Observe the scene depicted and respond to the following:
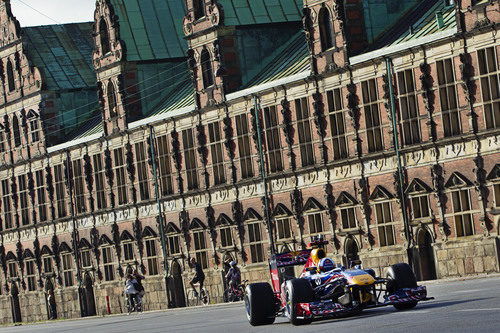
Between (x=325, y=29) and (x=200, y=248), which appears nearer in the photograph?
(x=325, y=29)

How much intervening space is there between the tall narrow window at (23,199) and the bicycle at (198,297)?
61.4ft

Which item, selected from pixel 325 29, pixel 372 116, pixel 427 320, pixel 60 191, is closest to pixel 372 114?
pixel 372 116

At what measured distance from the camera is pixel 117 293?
66688mm

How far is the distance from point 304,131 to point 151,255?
14.9 meters

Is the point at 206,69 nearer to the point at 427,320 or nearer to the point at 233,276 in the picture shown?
the point at 233,276

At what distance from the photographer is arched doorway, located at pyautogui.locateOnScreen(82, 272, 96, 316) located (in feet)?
228

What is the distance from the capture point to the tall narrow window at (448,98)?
44.7m

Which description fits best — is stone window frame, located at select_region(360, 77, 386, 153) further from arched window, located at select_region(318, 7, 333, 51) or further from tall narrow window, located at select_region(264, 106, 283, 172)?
tall narrow window, located at select_region(264, 106, 283, 172)

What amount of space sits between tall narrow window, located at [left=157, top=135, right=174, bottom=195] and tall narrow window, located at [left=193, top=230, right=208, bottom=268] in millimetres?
3241

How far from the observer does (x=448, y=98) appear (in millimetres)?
44875

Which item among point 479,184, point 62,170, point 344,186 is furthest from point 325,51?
point 62,170

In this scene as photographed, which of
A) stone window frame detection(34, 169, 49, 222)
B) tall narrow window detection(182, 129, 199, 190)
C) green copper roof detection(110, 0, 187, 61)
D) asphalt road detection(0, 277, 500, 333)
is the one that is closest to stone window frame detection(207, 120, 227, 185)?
tall narrow window detection(182, 129, 199, 190)

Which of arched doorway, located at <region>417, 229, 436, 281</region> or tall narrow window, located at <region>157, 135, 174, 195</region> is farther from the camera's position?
tall narrow window, located at <region>157, 135, 174, 195</region>

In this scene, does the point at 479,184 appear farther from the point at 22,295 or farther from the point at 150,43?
the point at 22,295
